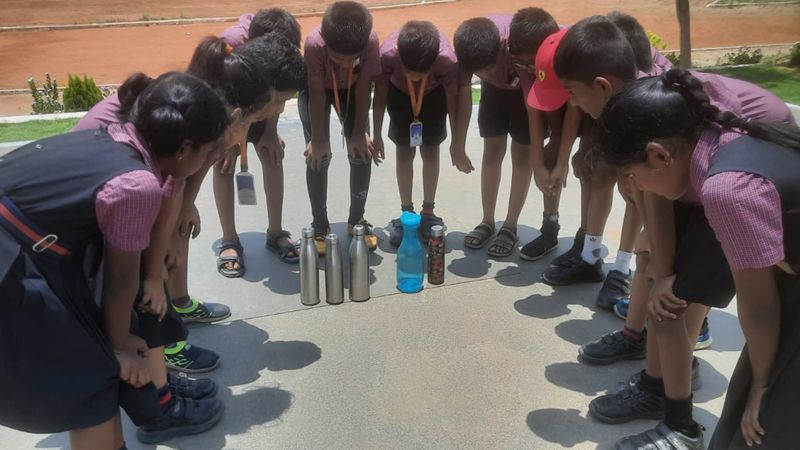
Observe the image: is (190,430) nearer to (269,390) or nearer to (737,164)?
(269,390)

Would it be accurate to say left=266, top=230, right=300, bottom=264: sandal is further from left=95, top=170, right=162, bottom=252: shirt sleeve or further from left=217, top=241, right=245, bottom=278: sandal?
left=95, top=170, right=162, bottom=252: shirt sleeve

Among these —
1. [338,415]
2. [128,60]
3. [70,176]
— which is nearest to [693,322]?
[338,415]

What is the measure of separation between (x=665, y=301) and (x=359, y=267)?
1755mm

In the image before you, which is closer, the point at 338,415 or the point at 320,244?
the point at 338,415

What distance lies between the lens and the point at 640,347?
3.19 metres

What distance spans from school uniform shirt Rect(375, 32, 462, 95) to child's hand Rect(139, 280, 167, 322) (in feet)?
7.28

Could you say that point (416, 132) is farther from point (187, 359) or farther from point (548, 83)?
point (187, 359)

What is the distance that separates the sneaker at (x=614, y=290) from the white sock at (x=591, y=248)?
0.60 feet

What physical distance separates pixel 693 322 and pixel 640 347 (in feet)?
2.15

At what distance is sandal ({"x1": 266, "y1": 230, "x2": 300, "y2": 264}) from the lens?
428 cm

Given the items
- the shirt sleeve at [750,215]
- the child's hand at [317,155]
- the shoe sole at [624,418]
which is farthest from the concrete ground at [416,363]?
the shirt sleeve at [750,215]

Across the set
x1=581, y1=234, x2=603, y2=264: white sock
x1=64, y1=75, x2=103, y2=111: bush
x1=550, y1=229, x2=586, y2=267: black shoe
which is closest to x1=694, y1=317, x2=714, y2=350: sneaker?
x1=581, y1=234, x2=603, y2=264: white sock

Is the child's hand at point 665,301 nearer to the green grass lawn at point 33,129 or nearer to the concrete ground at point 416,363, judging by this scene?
the concrete ground at point 416,363

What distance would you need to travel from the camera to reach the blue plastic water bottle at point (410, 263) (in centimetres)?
389
